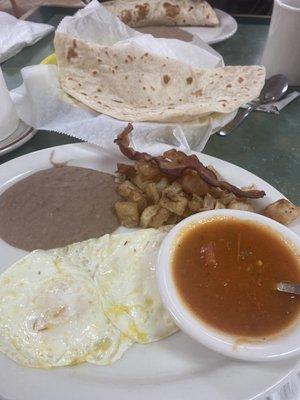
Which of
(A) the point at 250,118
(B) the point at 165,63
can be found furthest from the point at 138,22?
(A) the point at 250,118

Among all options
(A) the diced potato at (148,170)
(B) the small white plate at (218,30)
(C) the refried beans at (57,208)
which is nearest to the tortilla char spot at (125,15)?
(B) the small white plate at (218,30)

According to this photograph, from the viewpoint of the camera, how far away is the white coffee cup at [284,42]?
7.74 feet

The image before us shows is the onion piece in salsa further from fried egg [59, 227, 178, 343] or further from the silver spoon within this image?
the silver spoon

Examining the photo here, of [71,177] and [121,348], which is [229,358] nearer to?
[121,348]

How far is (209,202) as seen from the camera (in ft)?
5.46

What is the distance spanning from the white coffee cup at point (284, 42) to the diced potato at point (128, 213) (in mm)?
1664

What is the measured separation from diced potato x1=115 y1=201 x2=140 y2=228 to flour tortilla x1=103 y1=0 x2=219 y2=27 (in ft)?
7.14

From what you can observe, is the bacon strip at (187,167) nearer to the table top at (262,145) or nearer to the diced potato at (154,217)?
the diced potato at (154,217)

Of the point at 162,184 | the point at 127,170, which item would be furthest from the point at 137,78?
the point at 162,184

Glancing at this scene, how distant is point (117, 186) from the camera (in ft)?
6.02

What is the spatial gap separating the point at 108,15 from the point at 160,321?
221 centimetres

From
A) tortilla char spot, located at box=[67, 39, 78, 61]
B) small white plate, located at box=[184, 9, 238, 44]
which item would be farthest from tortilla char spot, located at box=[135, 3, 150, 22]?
tortilla char spot, located at box=[67, 39, 78, 61]

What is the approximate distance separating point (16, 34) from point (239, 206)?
2435 millimetres

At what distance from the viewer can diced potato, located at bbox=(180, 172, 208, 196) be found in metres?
1.66
